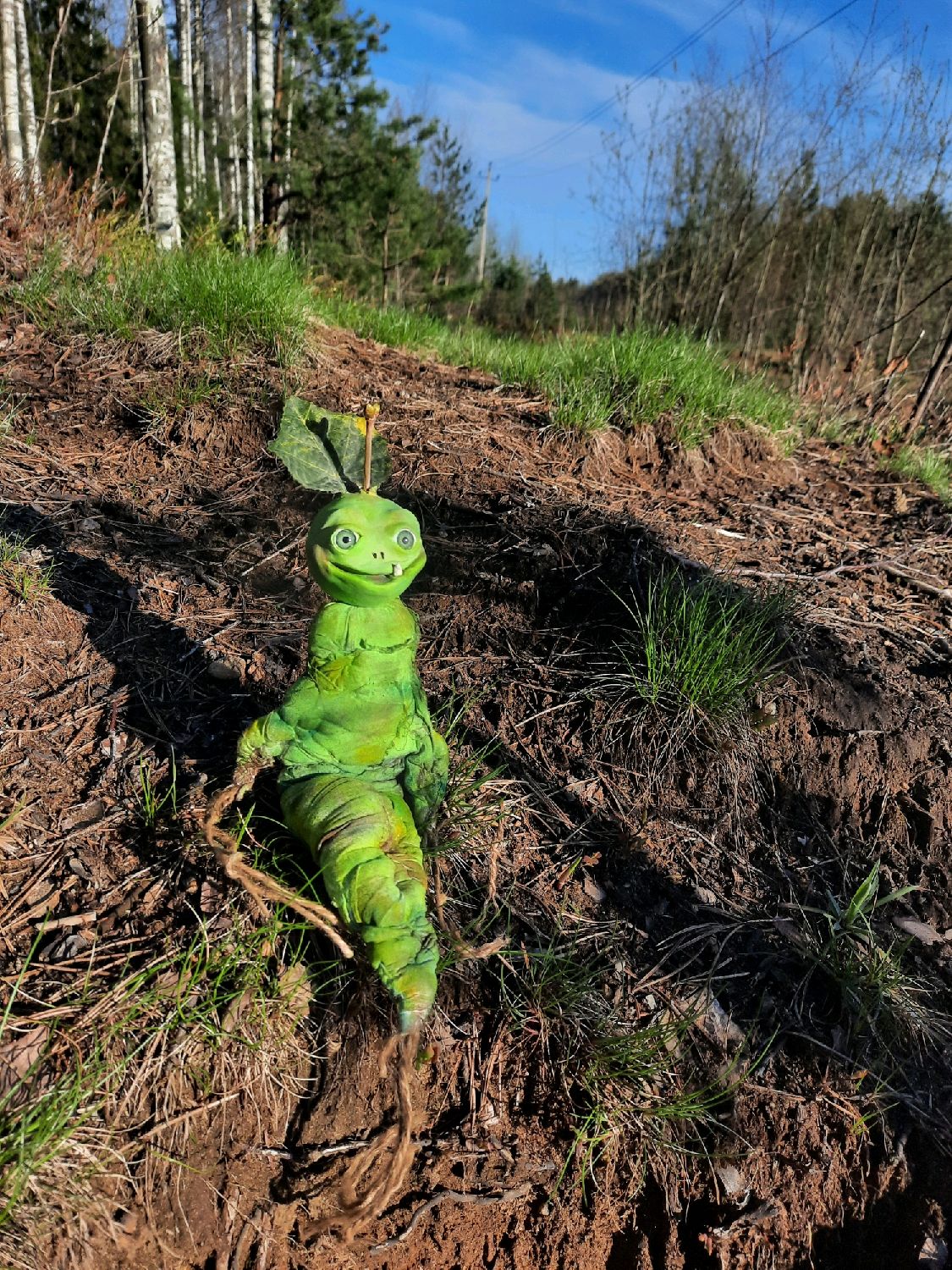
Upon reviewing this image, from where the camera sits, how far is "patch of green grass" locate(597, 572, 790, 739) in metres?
2.11

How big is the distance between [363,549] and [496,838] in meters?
0.90

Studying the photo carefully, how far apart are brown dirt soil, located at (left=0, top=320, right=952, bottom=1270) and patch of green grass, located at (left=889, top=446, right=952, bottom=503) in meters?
0.88

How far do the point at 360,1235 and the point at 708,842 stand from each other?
1224 mm

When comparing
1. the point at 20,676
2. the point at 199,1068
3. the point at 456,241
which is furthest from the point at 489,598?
the point at 456,241

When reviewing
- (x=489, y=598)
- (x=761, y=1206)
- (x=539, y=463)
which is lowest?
(x=761, y=1206)

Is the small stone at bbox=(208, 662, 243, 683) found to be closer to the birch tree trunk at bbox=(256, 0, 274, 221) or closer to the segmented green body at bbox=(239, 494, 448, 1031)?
the segmented green body at bbox=(239, 494, 448, 1031)

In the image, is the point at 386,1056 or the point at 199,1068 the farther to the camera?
the point at 199,1068

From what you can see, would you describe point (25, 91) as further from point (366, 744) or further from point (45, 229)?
point (366, 744)

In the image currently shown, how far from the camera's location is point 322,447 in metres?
1.52

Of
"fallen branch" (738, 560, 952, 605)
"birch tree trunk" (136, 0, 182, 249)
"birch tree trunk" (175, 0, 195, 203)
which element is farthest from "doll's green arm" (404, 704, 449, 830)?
"birch tree trunk" (175, 0, 195, 203)

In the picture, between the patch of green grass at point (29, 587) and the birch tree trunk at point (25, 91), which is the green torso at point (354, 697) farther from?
the birch tree trunk at point (25, 91)

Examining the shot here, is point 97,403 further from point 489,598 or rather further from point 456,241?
point 456,241

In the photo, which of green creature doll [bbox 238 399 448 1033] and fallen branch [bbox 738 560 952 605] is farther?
fallen branch [bbox 738 560 952 605]

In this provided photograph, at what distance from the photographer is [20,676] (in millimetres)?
1976
